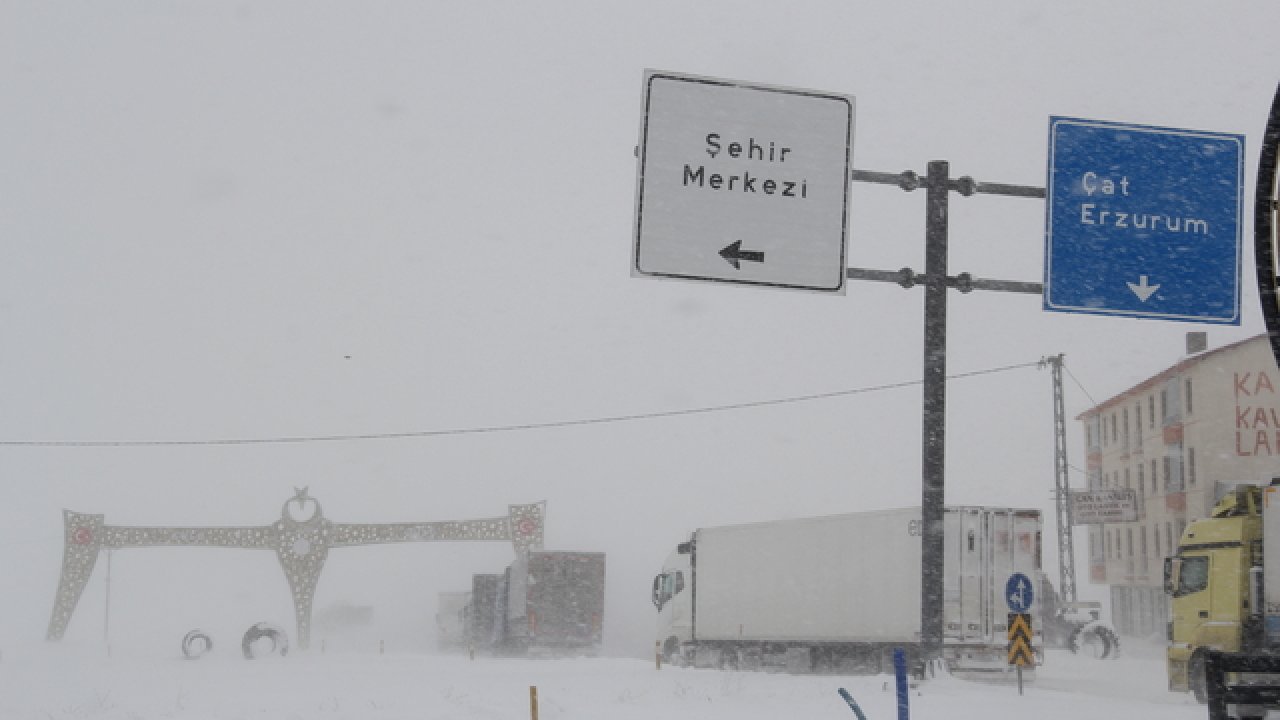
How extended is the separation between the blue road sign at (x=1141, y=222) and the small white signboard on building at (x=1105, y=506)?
46.9m

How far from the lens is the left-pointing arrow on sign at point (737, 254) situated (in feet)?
27.2

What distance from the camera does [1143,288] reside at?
8719 millimetres

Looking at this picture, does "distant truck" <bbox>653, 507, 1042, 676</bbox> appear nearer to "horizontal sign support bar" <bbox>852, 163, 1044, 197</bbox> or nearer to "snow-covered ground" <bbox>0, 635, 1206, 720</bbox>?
Answer: "snow-covered ground" <bbox>0, 635, 1206, 720</bbox>

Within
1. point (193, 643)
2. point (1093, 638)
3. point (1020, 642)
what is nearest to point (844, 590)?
point (1020, 642)

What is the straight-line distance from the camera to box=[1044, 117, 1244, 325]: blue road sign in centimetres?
873

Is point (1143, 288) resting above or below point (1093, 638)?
above

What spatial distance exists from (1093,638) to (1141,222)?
34.0 m

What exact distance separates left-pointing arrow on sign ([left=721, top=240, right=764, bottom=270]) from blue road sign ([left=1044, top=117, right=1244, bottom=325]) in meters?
2.03

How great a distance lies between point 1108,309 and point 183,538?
5236 cm

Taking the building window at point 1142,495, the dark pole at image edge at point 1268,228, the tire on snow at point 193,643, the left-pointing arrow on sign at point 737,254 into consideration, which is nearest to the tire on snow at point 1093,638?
the building window at point 1142,495

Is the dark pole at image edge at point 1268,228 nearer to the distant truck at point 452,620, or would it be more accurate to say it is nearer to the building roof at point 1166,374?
the building roof at point 1166,374

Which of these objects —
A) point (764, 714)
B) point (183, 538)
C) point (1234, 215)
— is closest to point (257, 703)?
point (764, 714)

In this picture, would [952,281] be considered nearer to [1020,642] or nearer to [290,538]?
[1020,642]

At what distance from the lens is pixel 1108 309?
8734mm
